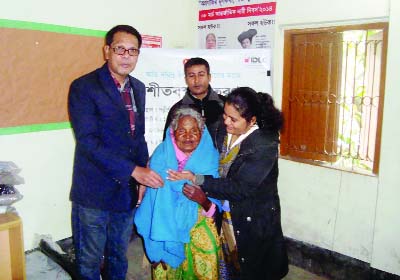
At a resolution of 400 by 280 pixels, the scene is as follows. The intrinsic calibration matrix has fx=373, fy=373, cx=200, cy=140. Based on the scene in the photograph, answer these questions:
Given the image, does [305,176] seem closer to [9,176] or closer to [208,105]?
[208,105]

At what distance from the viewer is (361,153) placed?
3.00 m

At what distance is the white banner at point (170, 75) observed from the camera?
11.2 feet

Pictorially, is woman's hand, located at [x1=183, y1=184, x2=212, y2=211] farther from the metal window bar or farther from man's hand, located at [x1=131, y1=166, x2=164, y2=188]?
the metal window bar

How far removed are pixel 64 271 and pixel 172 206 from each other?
1131 millimetres

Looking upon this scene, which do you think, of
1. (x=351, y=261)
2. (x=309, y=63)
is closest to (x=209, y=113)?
(x=309, y=63)

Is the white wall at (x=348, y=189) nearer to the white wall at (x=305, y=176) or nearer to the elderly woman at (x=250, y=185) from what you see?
the white wall at (x=305, y=176)

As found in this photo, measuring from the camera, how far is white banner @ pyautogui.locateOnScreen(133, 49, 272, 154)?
340 cm

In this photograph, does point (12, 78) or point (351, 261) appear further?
point (351, 261)

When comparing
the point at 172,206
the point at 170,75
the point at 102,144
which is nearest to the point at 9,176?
the point at 102,144

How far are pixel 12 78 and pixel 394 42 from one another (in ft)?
8.78

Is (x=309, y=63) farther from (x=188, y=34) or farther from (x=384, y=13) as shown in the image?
(x=188, y=34)

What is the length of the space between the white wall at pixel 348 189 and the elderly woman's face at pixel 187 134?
4.79 feet

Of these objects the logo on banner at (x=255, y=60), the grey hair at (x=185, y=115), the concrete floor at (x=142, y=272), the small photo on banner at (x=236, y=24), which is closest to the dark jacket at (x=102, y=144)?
the grey hair at (x=185, y=115)

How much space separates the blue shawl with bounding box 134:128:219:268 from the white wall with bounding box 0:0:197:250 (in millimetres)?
1221
